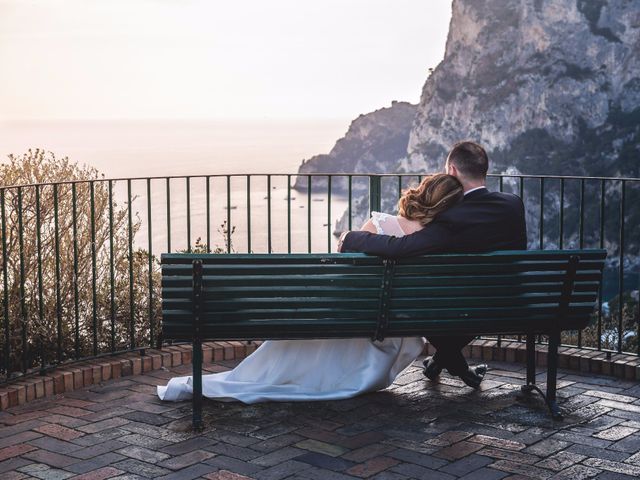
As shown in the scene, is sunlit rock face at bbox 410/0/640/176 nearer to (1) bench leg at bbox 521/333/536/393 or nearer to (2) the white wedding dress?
(1) bench leg at bbox 521/333/536/393

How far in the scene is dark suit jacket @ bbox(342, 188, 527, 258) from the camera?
4133 mm

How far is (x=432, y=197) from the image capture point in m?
4.32

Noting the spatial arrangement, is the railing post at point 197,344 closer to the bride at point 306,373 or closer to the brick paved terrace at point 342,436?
the brick paved terrace at point 342,436

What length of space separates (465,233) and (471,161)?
38 centimetres

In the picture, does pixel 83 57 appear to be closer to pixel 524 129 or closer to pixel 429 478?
pixel 524 129

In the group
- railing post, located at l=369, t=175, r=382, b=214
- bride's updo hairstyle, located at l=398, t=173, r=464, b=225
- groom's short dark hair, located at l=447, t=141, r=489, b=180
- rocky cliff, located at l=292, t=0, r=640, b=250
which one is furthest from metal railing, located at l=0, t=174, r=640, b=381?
rocky cliff, located at l=292, t=0, r=640, b=250

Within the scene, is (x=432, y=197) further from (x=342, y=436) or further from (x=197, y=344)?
(x=197, y=344)

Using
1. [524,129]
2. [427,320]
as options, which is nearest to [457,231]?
[427,320]

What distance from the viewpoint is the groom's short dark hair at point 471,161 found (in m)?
4.42

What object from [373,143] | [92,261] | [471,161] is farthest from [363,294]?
[373,143]

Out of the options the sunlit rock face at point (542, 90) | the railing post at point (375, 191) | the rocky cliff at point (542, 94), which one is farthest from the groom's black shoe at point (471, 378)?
the sunlit rock face at point (542, 90)

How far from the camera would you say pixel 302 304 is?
4.17 m

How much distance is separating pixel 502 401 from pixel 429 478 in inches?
47.7

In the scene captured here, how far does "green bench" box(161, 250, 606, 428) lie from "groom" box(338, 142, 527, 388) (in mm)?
76
